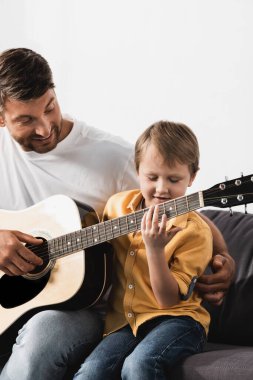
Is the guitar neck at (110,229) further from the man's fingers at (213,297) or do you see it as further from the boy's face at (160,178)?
the man's fingers at (213,297)

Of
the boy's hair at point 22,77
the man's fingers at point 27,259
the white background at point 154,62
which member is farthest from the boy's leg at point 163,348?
the white background at point 154,62

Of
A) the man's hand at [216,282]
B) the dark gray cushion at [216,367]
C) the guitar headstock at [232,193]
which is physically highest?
the guitar headstock at [232,193]

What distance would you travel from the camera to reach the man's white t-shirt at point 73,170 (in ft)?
7.02

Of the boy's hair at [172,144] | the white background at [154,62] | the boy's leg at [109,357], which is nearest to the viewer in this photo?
the boy's leg at [109,357]

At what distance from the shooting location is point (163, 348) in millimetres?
1712

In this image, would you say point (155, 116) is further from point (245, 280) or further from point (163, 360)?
point (163, 360)

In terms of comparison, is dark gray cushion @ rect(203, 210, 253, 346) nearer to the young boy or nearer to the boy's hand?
the young boy

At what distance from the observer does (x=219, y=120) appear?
2.71 metres

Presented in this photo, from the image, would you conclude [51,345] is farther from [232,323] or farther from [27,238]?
[232,323]

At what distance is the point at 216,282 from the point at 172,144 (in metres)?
0.39

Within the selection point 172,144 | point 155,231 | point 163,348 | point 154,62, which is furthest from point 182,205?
point 154,62

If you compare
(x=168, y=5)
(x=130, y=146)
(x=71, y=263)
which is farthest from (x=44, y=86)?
(x=168, y=5)

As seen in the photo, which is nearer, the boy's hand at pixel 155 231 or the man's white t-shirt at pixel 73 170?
the boy's hand at pixel 155 231

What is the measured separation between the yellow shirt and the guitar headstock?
220 millimetres
